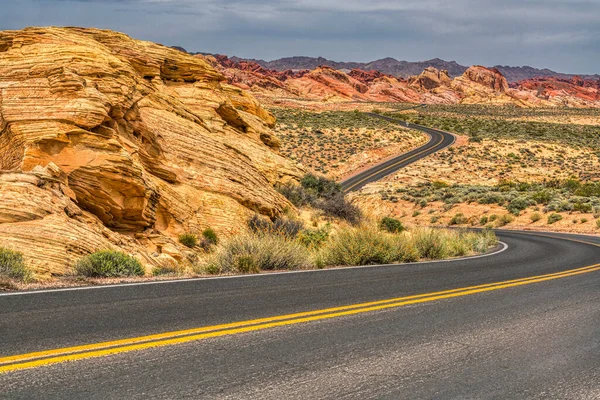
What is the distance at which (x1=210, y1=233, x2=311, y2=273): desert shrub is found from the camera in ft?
35.9

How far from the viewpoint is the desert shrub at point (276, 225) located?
19.4m

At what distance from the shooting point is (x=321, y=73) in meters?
183

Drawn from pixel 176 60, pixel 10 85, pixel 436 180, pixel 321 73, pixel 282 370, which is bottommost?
pixel 436 180

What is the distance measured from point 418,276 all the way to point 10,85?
40.5ft

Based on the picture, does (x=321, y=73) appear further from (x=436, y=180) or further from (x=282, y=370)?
(x=282, y=370)

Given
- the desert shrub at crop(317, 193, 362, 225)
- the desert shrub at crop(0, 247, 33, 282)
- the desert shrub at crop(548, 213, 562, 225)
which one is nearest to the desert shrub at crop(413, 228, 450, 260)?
the desert shrub at crop(0, 247, 33, 282)

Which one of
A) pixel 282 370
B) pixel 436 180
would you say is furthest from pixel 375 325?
pixel 436 180

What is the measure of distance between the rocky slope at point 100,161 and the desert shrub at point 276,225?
0.45 metres

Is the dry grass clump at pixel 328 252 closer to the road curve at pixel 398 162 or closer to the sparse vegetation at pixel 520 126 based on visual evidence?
the road curve at pixel 398 162

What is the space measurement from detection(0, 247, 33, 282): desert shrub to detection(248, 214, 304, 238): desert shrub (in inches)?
395

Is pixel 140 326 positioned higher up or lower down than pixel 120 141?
lower down

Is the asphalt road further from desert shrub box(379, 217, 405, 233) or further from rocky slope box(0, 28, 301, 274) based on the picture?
desert shrub box(379, 217, 405, 233)

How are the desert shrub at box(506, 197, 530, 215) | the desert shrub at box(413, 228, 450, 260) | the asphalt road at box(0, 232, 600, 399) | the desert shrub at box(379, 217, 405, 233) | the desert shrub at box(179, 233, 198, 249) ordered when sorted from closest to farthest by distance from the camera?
1. the asphalt road at box(0, 232, 600, 399)
2. the desert shrub at box(413, 228, 450, 260)
3. the desert shrub at box(179, 233, 198, 249)
4. the desert shrub at box(379, 217, 405, 233)
5. the desert shrub at box(506, 197, 530, 215)

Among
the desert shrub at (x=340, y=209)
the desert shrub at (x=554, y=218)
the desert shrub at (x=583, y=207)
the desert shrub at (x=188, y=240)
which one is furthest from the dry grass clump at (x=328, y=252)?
the desert shrub at (x=583, y=207)
